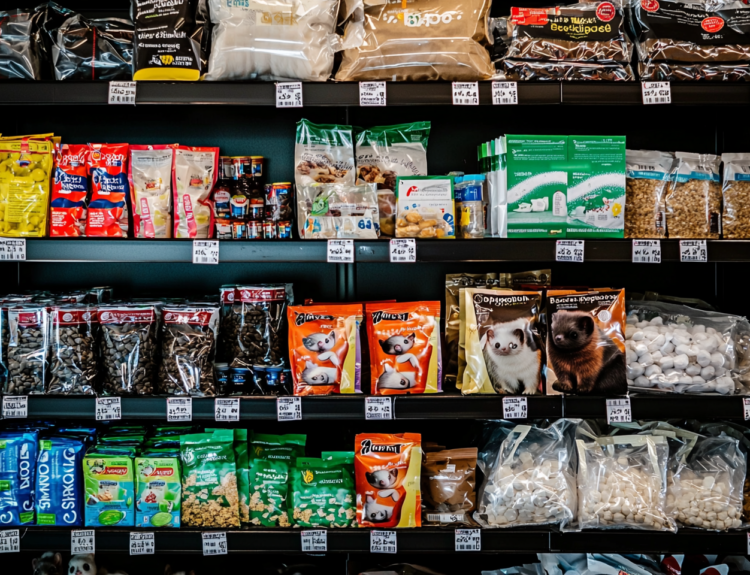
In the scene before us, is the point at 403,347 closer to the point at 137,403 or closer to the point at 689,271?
the point at 137,403

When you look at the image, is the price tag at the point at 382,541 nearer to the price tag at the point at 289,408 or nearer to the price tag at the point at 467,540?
the price tag at the point at 467,540

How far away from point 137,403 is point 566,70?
5.50 ft

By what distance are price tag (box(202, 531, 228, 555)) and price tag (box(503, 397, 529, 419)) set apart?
3.12ft

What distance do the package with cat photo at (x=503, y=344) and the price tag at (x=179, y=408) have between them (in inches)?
33.5

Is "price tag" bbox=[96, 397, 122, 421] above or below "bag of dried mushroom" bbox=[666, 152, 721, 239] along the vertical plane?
below

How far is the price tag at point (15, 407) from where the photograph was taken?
1780 mm

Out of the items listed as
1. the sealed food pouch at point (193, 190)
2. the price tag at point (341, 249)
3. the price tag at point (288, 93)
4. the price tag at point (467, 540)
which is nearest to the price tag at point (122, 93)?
the sealed food pouch at point (193, 190)

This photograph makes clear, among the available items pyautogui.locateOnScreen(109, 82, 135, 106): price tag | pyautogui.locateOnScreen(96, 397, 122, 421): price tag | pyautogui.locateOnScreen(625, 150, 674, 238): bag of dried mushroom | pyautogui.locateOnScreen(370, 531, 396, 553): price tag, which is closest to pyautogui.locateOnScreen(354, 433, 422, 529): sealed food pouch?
pyautogui.locateOnScreen(370, 531, 396, 553): price tag

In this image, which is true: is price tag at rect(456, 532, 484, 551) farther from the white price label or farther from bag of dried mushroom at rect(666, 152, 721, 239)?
bag of dried mushroom at rect(666, 152, 721, 239)

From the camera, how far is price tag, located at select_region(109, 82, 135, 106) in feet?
5.75

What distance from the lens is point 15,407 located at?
70.2 inches

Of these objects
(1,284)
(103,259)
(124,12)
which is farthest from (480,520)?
(124,12)

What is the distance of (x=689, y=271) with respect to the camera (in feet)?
7.54

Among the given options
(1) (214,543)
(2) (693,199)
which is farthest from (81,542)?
(2) (693,199)
